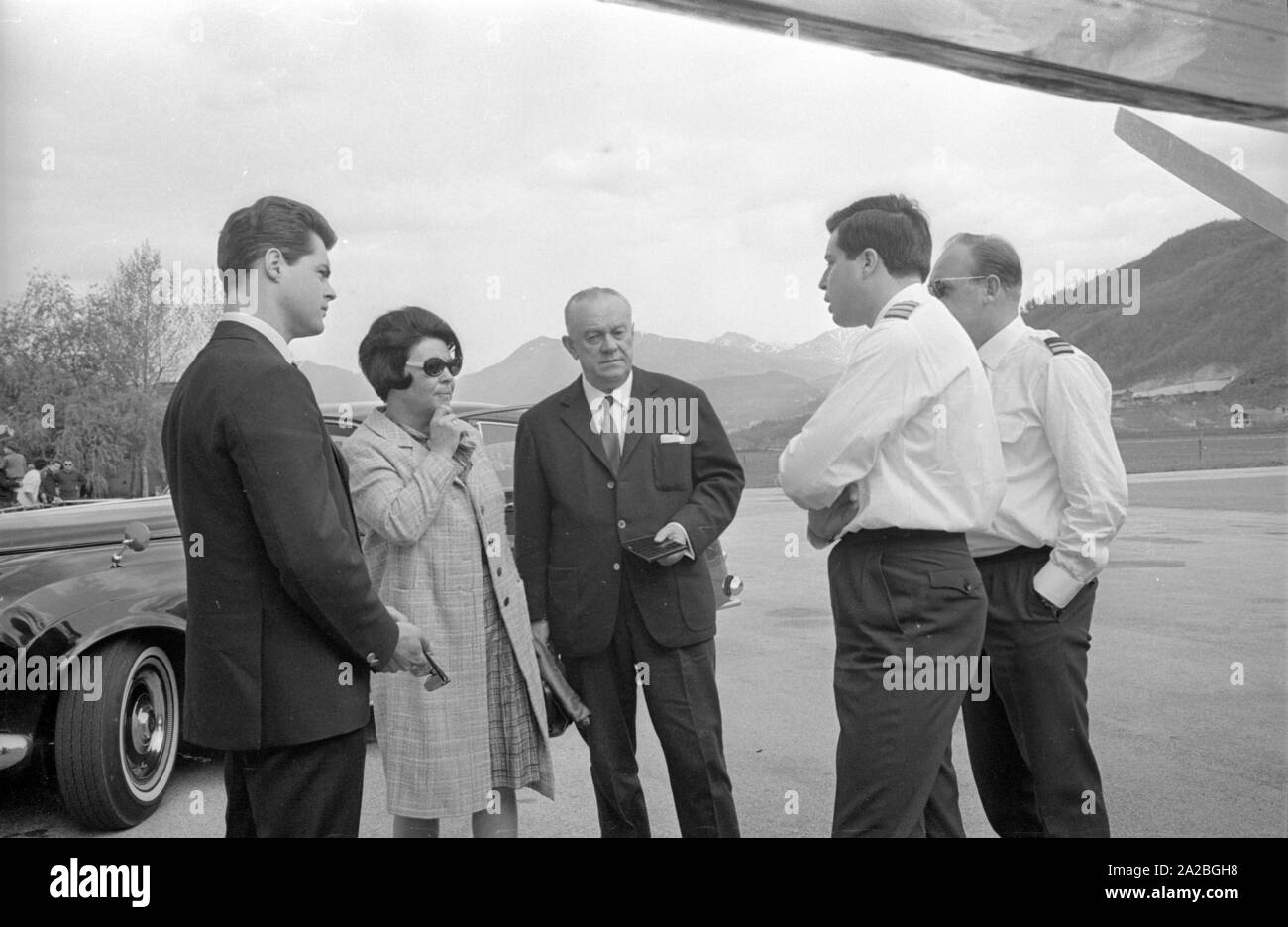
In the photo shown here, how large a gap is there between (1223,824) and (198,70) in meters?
2.97

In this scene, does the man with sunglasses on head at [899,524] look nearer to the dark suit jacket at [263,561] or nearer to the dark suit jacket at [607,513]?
the dark suit jacket at [607,513]

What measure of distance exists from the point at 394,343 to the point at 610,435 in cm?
53

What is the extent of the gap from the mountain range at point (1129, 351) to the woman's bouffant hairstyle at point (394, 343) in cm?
11

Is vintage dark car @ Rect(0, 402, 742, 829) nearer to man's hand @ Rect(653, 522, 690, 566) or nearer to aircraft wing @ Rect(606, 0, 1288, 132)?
man's hand @ Rect(653, 522, 690, 566)

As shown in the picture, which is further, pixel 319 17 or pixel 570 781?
pixel 570 781

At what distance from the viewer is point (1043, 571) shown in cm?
229

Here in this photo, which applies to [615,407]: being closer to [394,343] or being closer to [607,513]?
[607,513]

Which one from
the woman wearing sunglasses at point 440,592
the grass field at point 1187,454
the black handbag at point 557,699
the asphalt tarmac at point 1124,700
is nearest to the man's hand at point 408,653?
the woman wearing sunglasses at point 440,592

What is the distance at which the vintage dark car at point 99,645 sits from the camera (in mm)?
2619

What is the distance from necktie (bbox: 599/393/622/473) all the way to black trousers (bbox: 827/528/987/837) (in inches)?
26.0

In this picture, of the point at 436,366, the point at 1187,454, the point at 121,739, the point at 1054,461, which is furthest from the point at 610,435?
the point at 1187,454

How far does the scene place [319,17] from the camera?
2.42 metres
